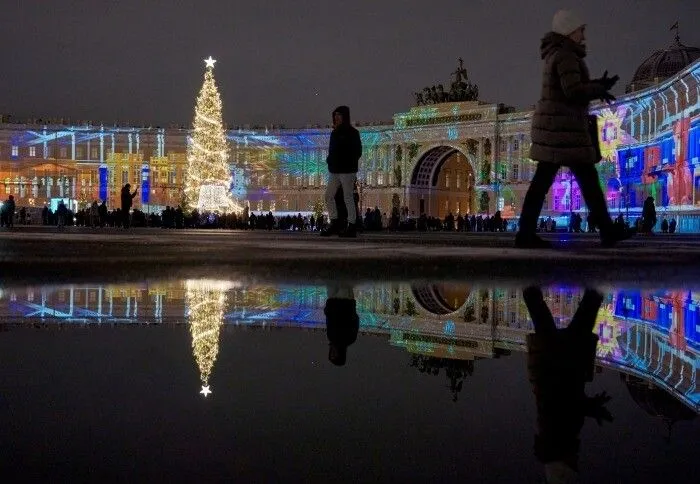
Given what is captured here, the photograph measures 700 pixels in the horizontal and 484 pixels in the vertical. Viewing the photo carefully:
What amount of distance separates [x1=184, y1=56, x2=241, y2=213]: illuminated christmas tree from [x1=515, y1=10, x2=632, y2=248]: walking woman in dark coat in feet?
116

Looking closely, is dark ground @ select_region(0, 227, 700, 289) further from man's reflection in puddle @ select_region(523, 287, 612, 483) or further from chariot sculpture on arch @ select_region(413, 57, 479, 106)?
chariot sculpture on arch @ select_region(413, 57, 479, 106)

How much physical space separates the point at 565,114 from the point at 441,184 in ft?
236

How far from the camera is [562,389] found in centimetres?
194

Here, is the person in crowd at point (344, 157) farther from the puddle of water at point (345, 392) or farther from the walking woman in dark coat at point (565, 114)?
the puddle of water at point (345, 392)

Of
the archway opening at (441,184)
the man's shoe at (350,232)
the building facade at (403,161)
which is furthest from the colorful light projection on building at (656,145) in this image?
the man's shoe at (350,232)

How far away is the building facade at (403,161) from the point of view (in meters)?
53.6

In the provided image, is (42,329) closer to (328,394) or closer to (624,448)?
(328,394)

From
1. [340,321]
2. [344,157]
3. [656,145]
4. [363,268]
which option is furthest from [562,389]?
[656,145]

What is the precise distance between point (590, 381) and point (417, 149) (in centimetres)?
7335

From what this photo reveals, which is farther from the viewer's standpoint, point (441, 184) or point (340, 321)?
point (441, 184)

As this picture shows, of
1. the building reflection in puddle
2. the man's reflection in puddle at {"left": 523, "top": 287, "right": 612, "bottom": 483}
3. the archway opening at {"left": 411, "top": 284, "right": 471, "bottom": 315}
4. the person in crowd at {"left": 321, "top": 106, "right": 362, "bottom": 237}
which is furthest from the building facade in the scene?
the man's reflection in puddle at {"left": 523, "top": 287, "right": 612, "bottom": 483}

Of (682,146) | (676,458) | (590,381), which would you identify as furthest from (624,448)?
(682,146)

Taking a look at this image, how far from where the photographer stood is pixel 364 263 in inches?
269

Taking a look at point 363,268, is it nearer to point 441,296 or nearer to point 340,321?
point 441,296
